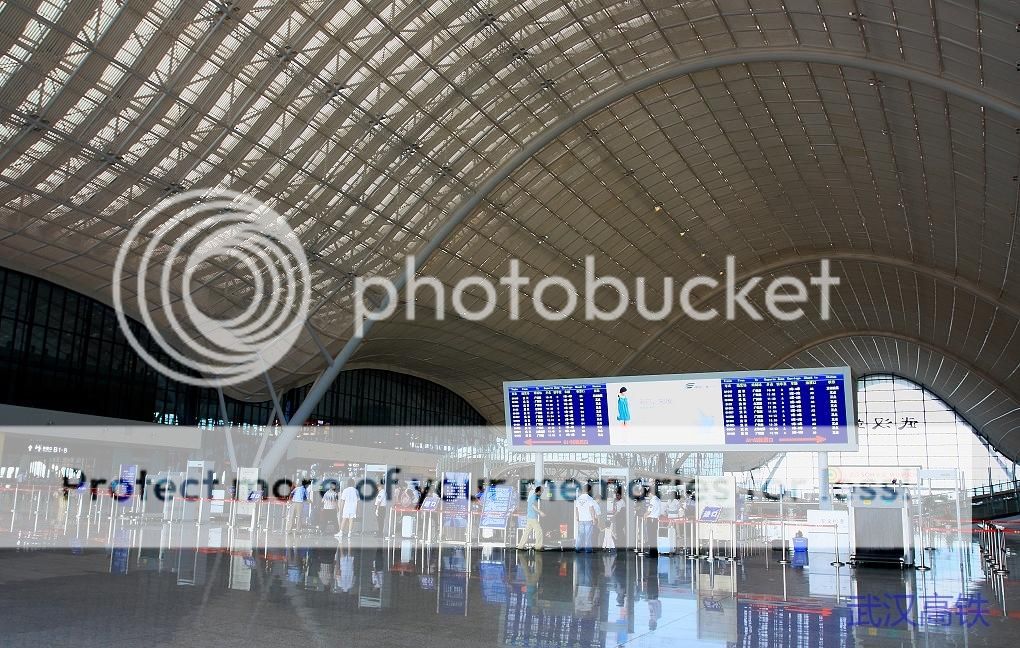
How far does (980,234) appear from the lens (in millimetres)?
41906

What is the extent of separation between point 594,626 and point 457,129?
3077 centimetres

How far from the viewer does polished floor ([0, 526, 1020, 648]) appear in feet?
27.7

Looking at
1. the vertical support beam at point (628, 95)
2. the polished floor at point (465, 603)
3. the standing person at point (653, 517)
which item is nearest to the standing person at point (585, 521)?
the standing person at point (653, 517)

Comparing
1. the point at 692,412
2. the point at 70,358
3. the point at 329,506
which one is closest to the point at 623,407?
the point at 692,412

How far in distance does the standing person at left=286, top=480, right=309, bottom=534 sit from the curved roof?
14.0m

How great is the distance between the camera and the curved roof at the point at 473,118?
1090 inches

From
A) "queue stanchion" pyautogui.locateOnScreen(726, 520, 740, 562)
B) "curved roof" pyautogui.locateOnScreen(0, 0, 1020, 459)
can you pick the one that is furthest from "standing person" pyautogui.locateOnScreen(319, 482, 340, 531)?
"curved roof" pyautogui.locateOnScreen(0, 0, 1020, 459)

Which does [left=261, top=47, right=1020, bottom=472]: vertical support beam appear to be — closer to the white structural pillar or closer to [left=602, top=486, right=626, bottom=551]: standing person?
the white structural pillar

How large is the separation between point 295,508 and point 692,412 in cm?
1368

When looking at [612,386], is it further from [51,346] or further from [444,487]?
[51,346]

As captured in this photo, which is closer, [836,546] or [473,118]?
[836,546]

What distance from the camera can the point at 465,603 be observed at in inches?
434
